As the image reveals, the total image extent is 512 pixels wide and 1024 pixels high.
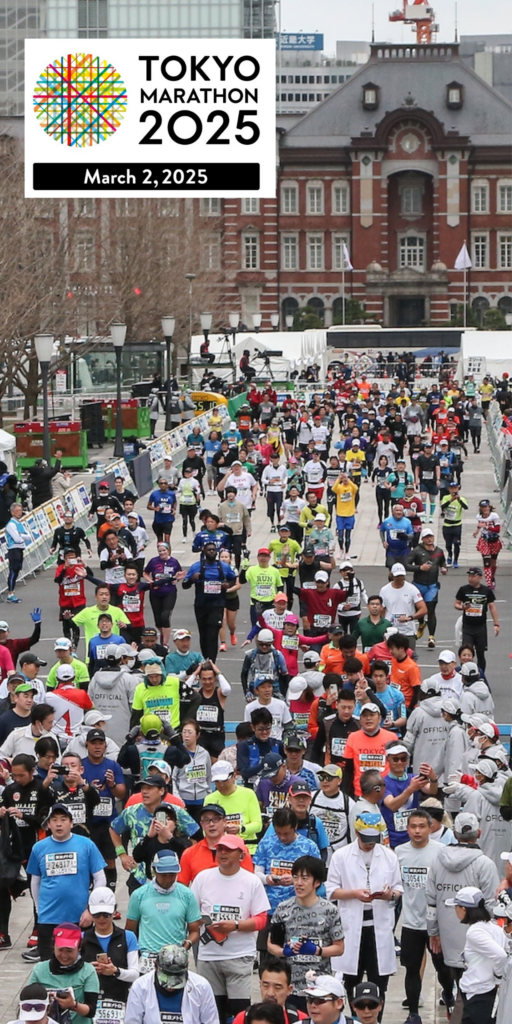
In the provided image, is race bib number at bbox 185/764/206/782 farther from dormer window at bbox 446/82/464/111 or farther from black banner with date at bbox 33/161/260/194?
dormer window at bbox 446/82/464/111

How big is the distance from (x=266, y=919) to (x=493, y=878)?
126 cm

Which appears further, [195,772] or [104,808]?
[195,772]

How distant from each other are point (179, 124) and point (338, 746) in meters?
8.80

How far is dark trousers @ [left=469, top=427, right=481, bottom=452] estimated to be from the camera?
44125 mm

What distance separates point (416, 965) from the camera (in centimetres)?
966

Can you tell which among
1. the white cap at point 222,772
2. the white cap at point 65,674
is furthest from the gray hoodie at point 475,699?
the white cap at point 222,772

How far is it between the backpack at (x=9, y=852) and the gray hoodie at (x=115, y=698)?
8.33 ft

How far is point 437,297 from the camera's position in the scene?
4296 inches

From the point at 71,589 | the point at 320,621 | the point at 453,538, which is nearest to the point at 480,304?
the point at 453,538

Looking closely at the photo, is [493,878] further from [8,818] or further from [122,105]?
[122,105]

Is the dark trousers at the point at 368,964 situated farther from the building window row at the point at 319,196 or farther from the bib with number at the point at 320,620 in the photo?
the building window row at the point at 319,196

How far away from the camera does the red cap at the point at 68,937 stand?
8078 mm

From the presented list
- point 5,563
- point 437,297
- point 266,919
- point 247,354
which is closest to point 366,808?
point 266,919

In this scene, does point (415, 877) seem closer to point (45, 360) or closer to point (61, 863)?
point (61, 863)
